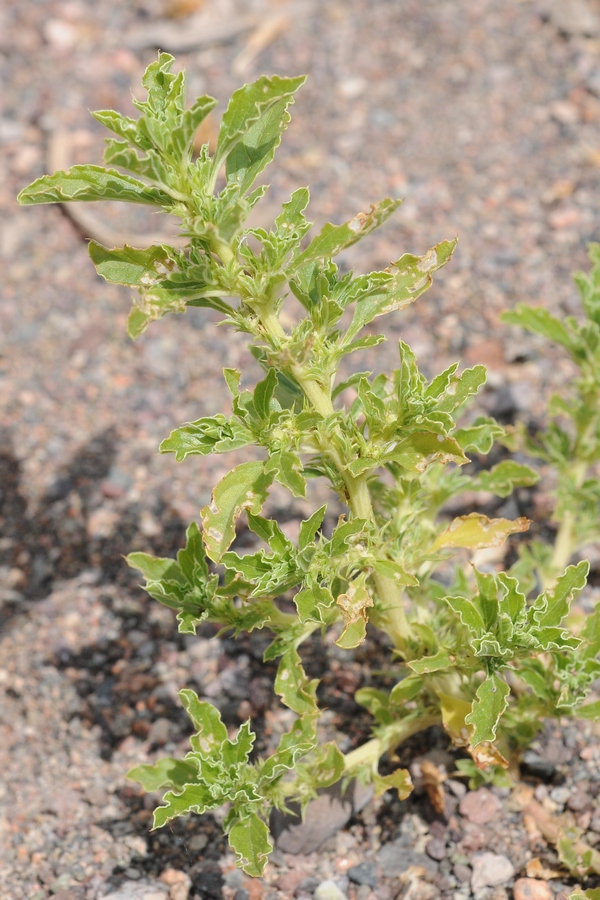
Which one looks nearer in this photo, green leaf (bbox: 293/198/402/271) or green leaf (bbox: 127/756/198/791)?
green leaf (bbox: 293/198/402/271)

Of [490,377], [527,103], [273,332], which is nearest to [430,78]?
[527,103]

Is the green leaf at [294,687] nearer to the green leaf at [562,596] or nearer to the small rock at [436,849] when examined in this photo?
the green leaf at [562,596]

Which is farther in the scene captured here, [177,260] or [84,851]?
[84,851]

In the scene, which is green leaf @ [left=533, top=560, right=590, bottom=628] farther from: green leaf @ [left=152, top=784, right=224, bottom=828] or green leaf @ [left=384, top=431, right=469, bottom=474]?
green leaf @ [left=152, top=784, right=224, bottom=828]

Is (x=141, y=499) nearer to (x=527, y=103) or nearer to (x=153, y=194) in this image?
(x=153, y=194)

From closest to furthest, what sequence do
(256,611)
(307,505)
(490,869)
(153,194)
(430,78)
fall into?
(153,194) → (256,611) → (490,869) → (307,505) → (430,78)

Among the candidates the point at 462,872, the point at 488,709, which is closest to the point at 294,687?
the point at 488,709

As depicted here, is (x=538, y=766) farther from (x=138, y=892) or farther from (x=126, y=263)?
A: (x=126, y=263)

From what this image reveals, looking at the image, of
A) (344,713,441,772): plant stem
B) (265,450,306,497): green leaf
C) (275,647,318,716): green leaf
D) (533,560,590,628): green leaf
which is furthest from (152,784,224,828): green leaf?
(533,560,590,628): green leaf
